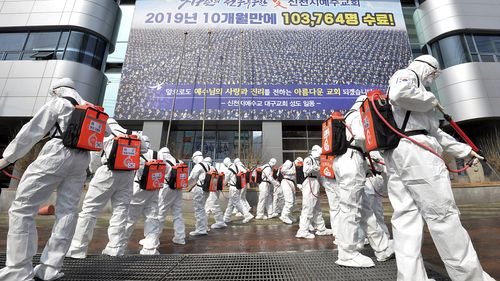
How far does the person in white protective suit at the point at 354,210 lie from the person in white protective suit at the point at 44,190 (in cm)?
313

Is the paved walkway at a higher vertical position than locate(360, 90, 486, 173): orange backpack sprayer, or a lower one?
lower

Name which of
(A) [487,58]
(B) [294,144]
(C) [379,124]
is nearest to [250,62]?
(B) [294,144]

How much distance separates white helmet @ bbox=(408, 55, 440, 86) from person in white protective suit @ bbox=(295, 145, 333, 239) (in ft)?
11.1

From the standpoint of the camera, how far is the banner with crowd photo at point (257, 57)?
18.4 meters

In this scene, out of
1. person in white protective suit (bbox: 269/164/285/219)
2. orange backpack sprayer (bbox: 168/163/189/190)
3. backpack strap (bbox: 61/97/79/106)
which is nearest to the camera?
backpack strap (bbox: 61/97/79/106)

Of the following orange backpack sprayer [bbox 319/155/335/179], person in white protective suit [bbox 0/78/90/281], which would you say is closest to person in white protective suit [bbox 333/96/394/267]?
orange backpack sprayer [bbox 319/155/335/179]

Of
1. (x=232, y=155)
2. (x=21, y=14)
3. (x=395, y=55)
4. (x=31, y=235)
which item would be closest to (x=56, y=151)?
(x=31, y=235)

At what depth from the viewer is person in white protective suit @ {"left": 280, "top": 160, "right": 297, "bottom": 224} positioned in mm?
7721

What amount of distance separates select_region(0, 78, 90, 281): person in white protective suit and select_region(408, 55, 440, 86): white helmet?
12.1 ft

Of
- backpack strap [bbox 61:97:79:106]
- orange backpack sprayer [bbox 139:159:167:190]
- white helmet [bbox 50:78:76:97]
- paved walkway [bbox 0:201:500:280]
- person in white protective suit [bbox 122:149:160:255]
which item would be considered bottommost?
paved walkway [bbox 0:201:500:280]

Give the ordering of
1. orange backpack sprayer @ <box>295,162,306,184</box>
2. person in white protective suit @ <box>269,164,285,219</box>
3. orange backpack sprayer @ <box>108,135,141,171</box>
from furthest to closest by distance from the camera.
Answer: person in white protective suit @ <box>269,164,285,219</box>, orange backpack sprayer @ <box>295,162,306,184</box>, orange backpack sprayer @ <box>108,135,141,171</box>

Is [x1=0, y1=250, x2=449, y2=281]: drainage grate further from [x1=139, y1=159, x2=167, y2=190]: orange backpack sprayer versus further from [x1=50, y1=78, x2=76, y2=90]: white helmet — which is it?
[x1=50, y1=78, x2=76, y2=90]: white helmet

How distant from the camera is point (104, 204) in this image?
12.6 feet

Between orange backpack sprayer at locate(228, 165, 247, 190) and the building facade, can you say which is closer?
orange backpack sprayer at locate(228, 165, 247, 190)
